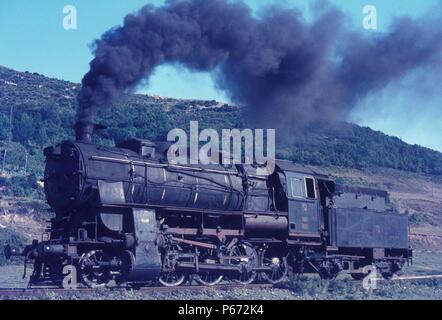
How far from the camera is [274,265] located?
670 inches

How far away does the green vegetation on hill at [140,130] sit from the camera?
49.9 metres

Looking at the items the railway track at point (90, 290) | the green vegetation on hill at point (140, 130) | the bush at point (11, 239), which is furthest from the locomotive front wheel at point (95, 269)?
the green vegetation on hill at point (140, 130)

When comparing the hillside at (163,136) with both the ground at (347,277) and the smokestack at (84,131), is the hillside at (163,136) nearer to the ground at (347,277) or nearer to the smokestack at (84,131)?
the ground at (347,277)

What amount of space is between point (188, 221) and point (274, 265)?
333cm

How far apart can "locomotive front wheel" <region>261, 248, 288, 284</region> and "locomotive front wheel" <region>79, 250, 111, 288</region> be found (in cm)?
514

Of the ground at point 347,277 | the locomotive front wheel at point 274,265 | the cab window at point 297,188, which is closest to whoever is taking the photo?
the ground at point 347,277

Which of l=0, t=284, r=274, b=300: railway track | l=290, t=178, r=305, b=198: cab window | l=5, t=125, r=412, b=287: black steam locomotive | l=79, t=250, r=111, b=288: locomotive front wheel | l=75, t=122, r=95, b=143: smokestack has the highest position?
l=75, t=122, r=95, b=143: smokestack

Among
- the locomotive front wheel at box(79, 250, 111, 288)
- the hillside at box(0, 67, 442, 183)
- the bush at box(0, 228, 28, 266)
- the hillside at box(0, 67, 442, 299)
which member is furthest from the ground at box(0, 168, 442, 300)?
the hillside at box(0, 67, 442, 183)

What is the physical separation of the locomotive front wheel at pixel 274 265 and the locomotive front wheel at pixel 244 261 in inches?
20.7

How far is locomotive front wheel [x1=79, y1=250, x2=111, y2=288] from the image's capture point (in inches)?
517

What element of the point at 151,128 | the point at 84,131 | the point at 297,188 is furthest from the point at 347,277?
the point at 151,128

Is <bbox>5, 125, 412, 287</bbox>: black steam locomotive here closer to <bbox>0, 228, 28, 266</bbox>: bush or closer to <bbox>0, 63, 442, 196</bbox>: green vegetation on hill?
<bbox>0, 228, 28, 266</bbox>: bush

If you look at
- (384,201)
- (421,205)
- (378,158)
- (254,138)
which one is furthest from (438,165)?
(254,138)
